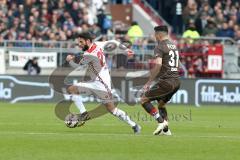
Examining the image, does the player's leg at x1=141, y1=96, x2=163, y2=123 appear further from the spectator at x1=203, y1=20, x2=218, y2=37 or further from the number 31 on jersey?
the spectator at x1=203, y1=20, x2=218, y2=37

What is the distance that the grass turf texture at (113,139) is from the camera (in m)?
14.1

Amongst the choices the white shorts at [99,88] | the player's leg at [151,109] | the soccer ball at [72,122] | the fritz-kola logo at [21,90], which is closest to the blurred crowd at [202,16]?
the fritz-kola logo at [21,90]

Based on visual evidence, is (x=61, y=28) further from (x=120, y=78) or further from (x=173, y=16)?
(x=173, y=16)

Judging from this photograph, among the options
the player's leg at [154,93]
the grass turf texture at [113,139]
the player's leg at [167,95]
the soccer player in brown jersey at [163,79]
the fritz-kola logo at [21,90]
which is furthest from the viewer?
the fritz-kola logo at [21,90]

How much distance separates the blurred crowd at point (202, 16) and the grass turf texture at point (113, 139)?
36.1ft

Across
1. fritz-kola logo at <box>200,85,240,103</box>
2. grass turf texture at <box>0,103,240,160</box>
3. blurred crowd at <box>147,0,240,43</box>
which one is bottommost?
fritz-kola logo at <box>200,85,240,103</box>

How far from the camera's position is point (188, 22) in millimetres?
37094

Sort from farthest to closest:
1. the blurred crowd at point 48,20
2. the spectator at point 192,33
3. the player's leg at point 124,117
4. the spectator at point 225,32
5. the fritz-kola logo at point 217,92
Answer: the spectator at point 225,32
the blurred crowd at point 48,20
the spectator at point 192,33
the fritz-kola logo at point 217,92
the player's leg at point 124,117

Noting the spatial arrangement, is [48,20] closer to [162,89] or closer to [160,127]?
[162,89]

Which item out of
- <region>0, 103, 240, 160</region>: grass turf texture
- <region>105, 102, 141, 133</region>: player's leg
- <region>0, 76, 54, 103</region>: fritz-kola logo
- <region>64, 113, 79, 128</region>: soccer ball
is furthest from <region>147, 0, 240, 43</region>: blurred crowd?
<region>105, 102, 141, 133</region>: player's leg

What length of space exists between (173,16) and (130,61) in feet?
26.3

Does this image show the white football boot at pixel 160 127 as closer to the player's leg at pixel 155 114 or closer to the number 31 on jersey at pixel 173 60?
the player's leg at pixel 155 114

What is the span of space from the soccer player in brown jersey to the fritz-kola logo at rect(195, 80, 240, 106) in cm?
1360

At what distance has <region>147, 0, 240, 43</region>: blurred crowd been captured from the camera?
118 ft
